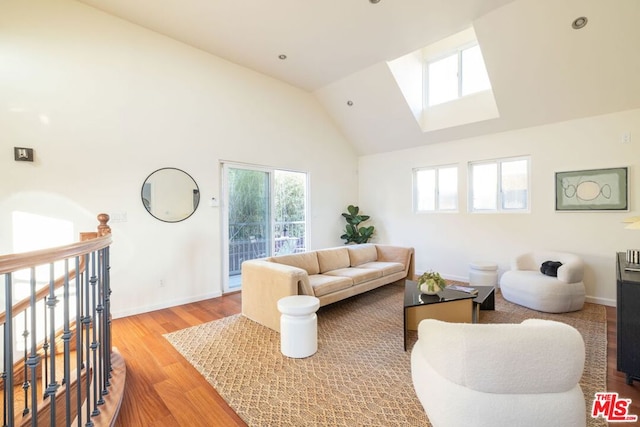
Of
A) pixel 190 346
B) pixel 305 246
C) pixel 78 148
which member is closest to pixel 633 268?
pixel 190 346

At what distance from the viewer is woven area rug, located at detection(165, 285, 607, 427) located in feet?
6.29

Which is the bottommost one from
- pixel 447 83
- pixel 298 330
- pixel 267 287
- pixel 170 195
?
pixel 298 330

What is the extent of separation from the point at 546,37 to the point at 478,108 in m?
1.43

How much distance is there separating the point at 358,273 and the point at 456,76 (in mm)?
4013

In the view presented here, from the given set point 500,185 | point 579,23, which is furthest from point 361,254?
point 579,23

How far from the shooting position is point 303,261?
4.02 m

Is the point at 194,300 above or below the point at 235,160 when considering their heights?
below

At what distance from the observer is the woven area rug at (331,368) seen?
1.92 metres

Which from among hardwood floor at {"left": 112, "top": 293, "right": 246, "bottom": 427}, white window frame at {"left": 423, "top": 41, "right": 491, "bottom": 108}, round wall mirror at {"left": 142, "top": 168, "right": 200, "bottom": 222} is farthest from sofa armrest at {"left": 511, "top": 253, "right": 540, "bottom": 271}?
round wall mirror at {"left": 142, "top": 168, "right": 200, "bottom": 222}

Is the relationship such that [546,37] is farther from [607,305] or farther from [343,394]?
[343,394]

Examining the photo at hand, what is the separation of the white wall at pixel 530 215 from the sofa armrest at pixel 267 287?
11.8ft

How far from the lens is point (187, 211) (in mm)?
4312

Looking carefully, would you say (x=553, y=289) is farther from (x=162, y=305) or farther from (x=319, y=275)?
(x=162, y=305)

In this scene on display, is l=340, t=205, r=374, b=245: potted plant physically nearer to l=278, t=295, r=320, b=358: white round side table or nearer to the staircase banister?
l=278, t=295, r=320, b=358: white round side table
